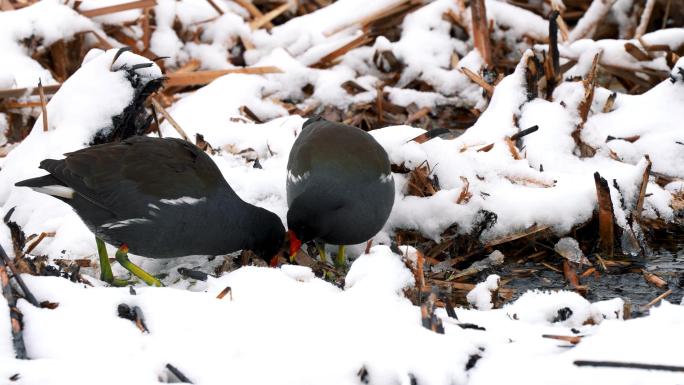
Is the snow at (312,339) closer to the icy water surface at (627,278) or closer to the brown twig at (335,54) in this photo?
the icy water surface at (627,278)

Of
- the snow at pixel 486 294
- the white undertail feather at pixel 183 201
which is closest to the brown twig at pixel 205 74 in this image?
the white undertail feather at pixel 183 201

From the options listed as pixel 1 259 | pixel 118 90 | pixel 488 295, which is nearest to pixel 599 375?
pixel 488 295

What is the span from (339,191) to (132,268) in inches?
36.3

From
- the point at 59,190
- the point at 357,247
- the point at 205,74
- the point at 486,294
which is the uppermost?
the point at 59,190

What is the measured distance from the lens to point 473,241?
4.02 m

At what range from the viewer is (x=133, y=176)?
11.8ft

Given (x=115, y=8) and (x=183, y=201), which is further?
(x=115, y=8)

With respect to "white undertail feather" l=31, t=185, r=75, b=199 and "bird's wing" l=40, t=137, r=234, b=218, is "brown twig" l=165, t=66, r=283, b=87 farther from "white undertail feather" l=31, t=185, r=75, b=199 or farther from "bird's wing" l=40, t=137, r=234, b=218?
"white undertail feather" l=31, t=185, r=75, b=199

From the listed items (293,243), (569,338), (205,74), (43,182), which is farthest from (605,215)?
(205,74)

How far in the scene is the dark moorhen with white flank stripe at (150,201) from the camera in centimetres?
355

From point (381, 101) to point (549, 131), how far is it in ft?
4.40

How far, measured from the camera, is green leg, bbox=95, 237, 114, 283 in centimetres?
368

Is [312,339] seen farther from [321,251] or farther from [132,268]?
[321,251]

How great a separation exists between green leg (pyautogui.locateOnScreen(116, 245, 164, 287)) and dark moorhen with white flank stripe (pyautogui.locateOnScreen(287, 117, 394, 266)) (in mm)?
603
